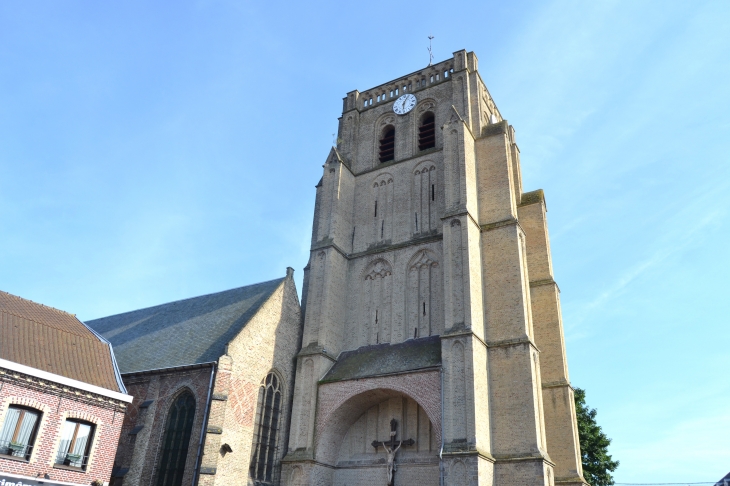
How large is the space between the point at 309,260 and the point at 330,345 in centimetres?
457

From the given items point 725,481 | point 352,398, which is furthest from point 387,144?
point 725,481

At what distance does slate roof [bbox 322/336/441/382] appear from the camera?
20850mm

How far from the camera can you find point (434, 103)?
29000 mm

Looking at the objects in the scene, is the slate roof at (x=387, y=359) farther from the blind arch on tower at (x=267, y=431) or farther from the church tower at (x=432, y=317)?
the blind arch on tower at (x=267, y=431)

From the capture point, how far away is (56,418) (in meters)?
15.8

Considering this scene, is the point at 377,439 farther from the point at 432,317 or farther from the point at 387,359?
the point at 432,317

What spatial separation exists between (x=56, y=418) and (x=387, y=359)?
11153 millimetres

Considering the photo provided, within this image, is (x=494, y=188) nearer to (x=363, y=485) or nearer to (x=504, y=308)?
(x=504, y=308)

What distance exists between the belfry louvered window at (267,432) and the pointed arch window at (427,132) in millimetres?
13276

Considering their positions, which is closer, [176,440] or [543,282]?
[176,440]

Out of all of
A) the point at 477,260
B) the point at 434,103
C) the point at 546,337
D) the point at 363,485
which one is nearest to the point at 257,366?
the point at 363,485

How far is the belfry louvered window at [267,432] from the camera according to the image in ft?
67.4

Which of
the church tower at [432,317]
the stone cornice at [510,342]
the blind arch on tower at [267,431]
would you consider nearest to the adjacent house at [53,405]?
the blind arch on tower at [267,431]

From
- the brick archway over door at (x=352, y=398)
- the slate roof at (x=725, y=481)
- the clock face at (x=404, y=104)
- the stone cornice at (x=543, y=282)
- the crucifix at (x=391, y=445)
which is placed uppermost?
the clock face at (x=404, y=104)
